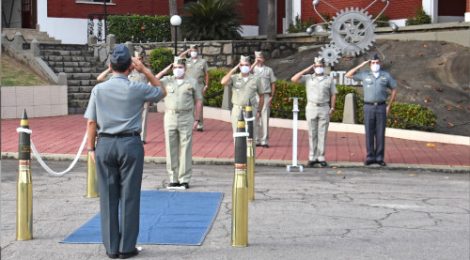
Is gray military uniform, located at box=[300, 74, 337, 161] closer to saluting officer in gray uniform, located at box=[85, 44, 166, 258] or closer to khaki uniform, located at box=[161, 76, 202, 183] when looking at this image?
khaki uniform, located at box=[161, 76, 202, 183]

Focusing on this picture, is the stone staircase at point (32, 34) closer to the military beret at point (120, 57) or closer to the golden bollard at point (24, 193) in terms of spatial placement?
the golden bollard at point (24, 193)

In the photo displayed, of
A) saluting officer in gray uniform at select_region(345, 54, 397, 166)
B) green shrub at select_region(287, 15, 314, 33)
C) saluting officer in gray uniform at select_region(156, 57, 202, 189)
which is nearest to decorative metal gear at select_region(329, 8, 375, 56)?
green shrub at select_region(287, 15, 314, 33)

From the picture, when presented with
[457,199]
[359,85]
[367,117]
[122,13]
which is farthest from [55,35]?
[457,199]

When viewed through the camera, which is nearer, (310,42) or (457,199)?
(457,199)

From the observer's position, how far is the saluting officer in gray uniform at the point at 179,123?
11180 millimetres

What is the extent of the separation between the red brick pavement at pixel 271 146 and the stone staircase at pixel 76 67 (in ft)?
12.3

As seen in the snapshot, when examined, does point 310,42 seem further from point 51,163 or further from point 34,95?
point 51,163

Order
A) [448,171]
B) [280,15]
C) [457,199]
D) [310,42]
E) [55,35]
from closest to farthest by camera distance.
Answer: [457,199]
[448,171]
[310,42]
[55,35]
[280,15]

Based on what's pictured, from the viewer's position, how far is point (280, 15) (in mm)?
36875

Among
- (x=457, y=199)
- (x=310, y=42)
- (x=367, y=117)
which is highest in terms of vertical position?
(x=310, y=42)

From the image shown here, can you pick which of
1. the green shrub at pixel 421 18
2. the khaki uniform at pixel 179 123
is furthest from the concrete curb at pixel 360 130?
the khaki uniform at pixel 179 123

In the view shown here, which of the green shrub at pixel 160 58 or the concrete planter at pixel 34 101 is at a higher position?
the green shrub at pixel 160 58

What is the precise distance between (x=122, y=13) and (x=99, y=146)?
25.7m

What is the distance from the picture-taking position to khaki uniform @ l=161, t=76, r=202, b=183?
11.2 metres
